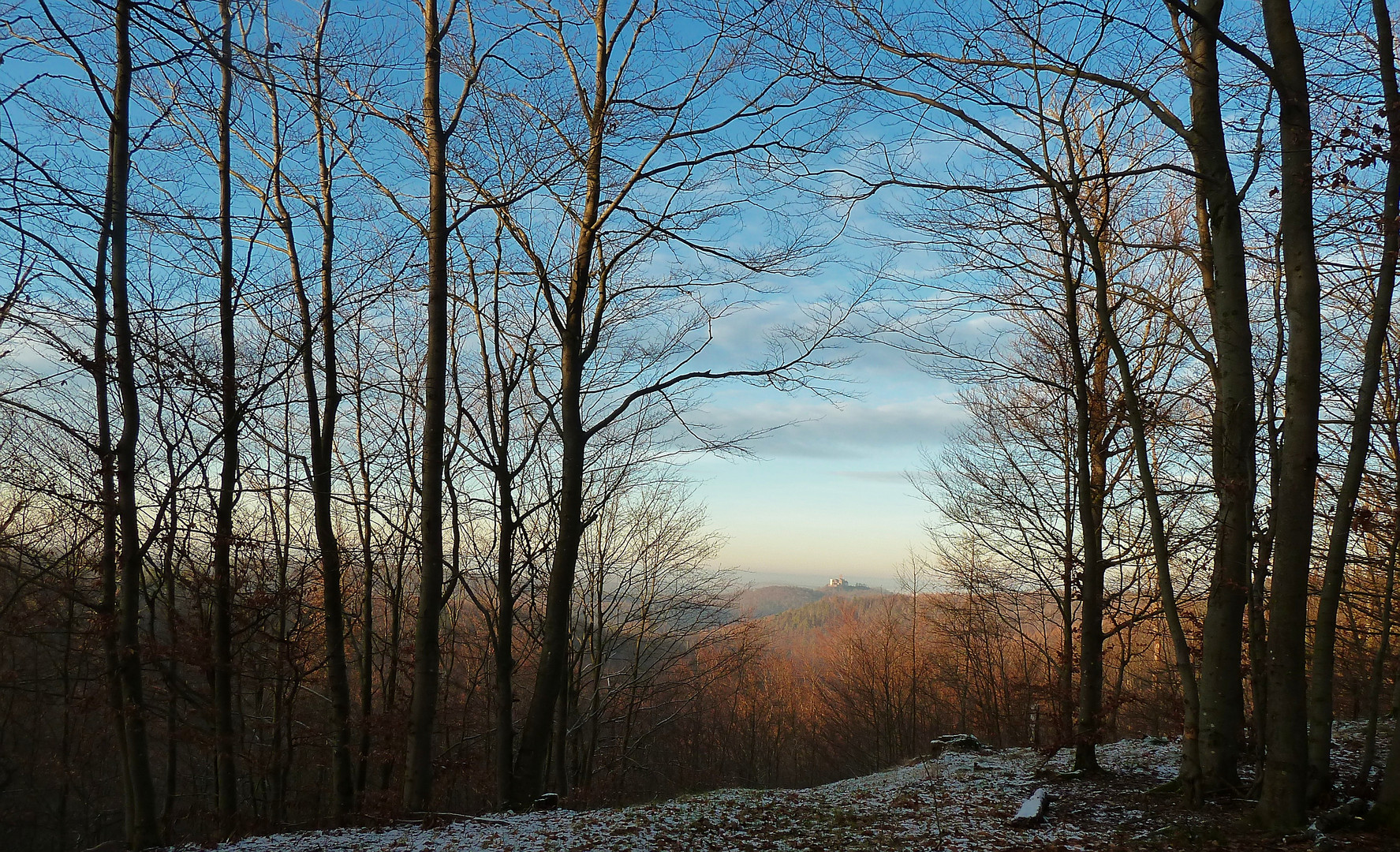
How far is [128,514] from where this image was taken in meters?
6.06

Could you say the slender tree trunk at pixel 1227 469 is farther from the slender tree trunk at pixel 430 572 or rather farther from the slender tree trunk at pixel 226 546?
the slender tree trunk at pixel 226 546

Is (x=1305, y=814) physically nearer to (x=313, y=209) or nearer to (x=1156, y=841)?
(x=1156, y=841)

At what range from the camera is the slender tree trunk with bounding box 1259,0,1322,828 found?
4.32 meters

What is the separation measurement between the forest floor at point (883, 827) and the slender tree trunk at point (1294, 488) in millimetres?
377

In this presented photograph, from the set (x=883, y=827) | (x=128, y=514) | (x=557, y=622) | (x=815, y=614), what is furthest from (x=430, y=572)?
(x=815, y=614)

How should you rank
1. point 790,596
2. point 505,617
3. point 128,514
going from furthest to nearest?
point 790,596 → point 505,617 → point 128,514

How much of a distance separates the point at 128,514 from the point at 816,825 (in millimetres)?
5971

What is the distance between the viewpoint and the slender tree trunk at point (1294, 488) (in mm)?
4316

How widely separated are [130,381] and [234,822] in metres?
4.40

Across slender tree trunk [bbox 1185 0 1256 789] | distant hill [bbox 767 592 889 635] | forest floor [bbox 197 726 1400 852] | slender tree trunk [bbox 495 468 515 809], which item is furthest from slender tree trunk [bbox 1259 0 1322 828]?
distant hill [bbox 767 592 889 635]

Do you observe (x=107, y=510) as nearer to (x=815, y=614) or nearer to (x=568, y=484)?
(x=568, y=484)

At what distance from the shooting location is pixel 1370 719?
5121 mm

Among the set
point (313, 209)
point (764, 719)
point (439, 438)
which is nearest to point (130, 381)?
point (439, 438)

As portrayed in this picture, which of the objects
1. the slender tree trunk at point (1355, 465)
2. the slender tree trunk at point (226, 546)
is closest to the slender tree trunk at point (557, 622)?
the slender tree trunk at point (226, 546)
